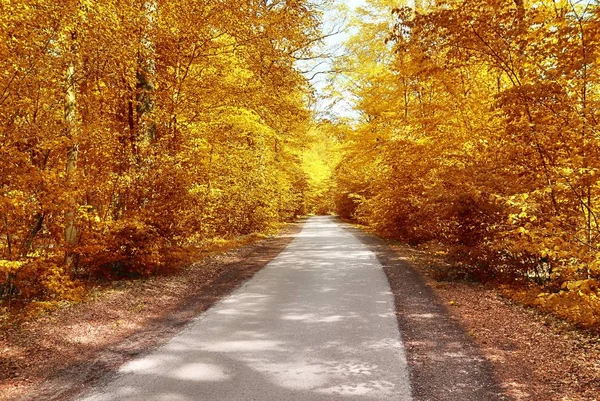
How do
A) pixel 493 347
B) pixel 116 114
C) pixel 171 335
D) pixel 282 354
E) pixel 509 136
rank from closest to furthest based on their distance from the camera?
pixel 282 354 → pixel 493 347 → pixel 171 335 → pixel 509 136 → pixel 116 114

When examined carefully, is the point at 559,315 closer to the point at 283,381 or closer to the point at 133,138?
the point at 283,381

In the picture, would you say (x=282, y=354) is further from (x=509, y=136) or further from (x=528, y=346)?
(x=509, y=136)

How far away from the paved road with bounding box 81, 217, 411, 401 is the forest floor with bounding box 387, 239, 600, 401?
1126 millimetres

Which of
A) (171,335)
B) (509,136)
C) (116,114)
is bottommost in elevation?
(171,335)

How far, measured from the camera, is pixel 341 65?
18094 millimetres

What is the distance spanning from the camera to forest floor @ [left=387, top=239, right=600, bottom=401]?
430cm

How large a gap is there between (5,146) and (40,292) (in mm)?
3180

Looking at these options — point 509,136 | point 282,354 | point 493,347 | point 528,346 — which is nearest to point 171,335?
point 282,354

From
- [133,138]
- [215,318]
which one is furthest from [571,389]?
[133,138]

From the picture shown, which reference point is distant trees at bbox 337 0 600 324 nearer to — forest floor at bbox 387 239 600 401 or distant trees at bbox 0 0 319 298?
forest floor at bbox 387 239 600 401

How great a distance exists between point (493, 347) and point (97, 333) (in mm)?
5575

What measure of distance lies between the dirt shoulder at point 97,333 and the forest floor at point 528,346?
14.5 feet

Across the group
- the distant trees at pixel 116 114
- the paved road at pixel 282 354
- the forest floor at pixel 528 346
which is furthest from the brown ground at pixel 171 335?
the distant trees at pixel 116 114

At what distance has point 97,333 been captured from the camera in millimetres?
6203
